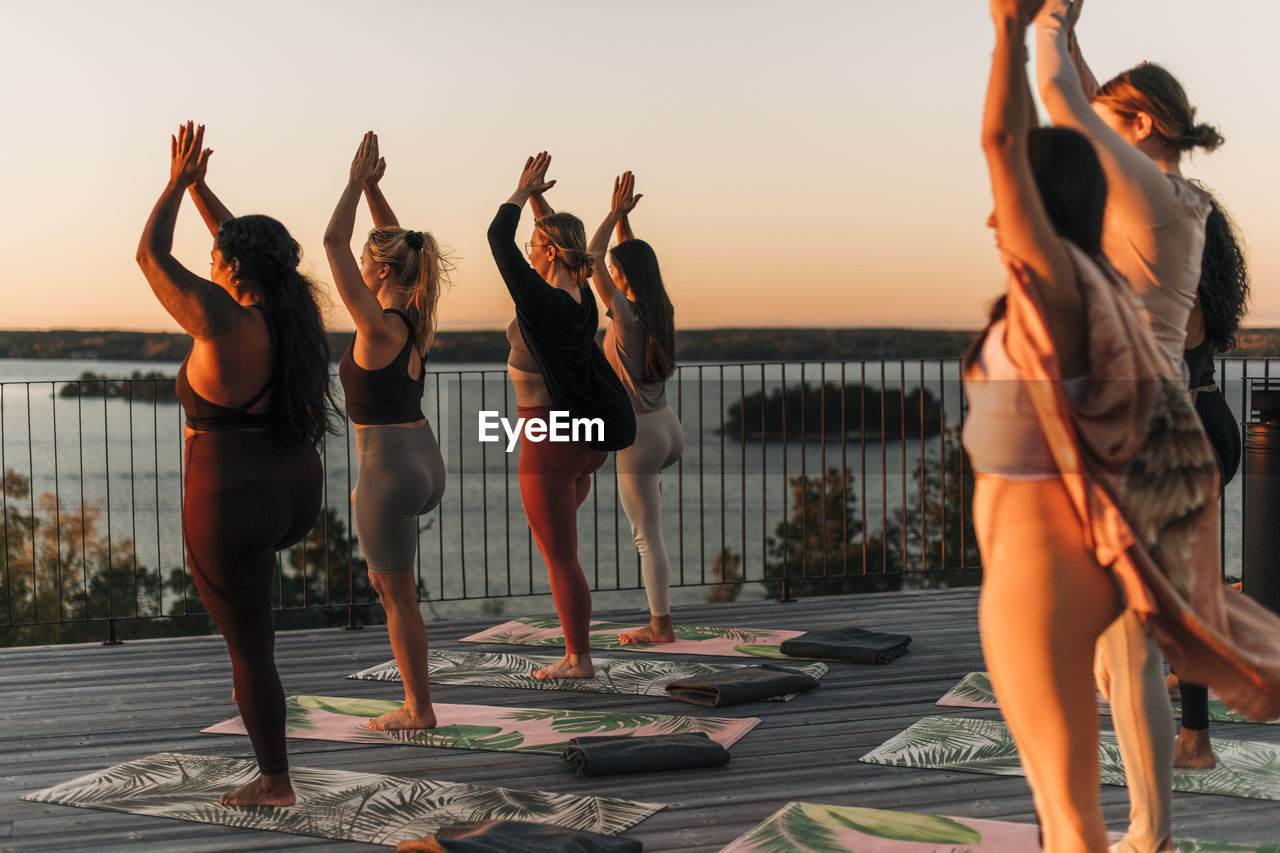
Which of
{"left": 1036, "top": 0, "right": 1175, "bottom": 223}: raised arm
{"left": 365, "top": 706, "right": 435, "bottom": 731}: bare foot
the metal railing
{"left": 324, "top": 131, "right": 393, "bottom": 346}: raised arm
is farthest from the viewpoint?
the metal railing

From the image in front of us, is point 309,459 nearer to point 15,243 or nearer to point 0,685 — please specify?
point 0,685

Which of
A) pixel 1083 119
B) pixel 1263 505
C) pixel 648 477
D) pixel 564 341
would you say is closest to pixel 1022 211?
pixel 1083 119

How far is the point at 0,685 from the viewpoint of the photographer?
14.3 ft

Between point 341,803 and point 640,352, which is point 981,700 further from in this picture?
point 341,803

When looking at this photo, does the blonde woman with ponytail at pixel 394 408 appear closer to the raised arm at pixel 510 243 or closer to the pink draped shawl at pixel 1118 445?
the raised arm at pixel 510 243

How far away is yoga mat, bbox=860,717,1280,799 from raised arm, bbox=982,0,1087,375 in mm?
1765

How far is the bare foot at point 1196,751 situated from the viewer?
296 cm

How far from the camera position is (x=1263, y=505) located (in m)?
4.25

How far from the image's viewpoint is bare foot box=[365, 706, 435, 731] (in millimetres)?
3527

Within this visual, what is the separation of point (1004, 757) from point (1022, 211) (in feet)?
6.89

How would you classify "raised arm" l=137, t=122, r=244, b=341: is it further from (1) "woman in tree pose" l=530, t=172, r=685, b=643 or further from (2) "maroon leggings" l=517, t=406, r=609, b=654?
(1) "woman in tree pose" l=530, t=172, r=685, b=643

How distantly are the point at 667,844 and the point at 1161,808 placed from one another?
3.56 ft

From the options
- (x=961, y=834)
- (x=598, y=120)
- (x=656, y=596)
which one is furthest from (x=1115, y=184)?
(x=598, y=120)

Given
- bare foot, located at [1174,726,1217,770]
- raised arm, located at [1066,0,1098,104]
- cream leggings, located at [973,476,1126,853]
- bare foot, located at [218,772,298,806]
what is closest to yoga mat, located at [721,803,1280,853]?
bare foot, located at [1174,726,1217,770]
